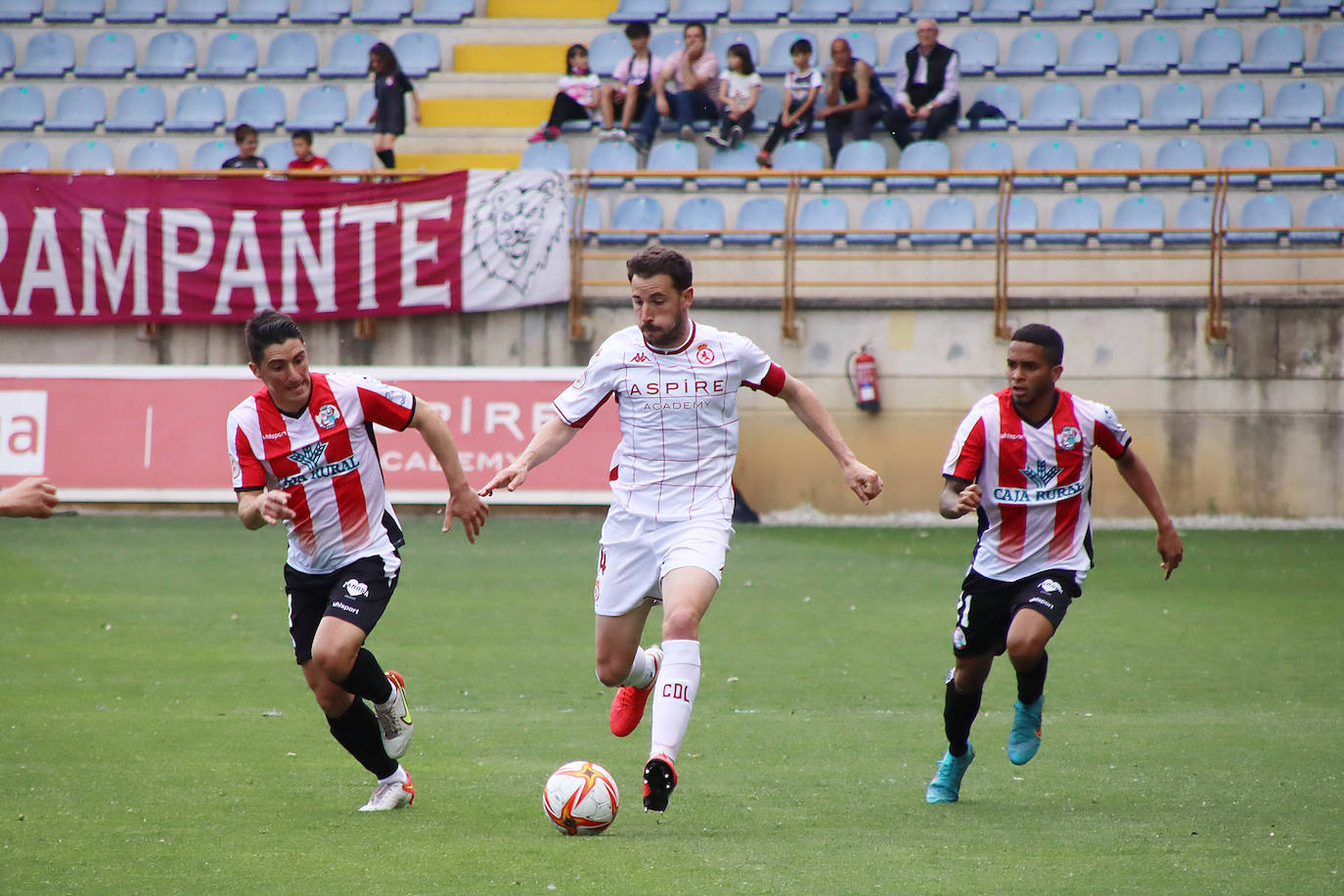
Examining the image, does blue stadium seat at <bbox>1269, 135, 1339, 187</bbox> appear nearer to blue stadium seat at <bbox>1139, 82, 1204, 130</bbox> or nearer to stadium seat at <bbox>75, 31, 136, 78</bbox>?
blue stadium seat at <bbox>1139, 82, 1204, 130</bbox>

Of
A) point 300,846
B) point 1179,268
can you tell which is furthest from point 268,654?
point 1179,268

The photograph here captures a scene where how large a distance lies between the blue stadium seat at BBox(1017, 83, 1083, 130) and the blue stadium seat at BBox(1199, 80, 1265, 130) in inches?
61.5

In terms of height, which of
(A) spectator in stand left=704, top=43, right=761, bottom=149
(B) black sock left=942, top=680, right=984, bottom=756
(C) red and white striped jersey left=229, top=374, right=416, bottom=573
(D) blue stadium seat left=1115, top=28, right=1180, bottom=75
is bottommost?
(B) black sock left=942, top=680, right=984, bottom=756

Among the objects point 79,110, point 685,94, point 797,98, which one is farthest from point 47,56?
point 797,98

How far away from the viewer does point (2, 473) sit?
52.3ft

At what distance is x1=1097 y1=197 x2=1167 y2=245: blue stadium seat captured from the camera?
16.9 m

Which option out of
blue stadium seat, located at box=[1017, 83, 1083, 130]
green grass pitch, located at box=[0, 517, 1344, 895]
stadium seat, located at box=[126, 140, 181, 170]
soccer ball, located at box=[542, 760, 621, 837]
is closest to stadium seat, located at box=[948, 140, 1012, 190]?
blue stadium seat, located at box=[1017, 83, 1083, 130]

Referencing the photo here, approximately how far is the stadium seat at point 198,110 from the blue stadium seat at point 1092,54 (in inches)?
451

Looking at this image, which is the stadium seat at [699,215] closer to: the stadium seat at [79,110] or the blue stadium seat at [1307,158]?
the blue stadium seat at [1307,158]

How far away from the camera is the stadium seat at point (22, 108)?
67.3 ft

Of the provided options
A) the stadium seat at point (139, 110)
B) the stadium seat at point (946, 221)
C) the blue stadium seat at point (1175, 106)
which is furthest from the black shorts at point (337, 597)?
the stadium seat at point (139, 110)

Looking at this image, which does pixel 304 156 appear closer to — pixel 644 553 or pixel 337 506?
pixel 337 506

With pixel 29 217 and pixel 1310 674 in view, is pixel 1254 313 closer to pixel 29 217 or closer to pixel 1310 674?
pixel 1310 674

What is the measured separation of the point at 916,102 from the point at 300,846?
15.1m
